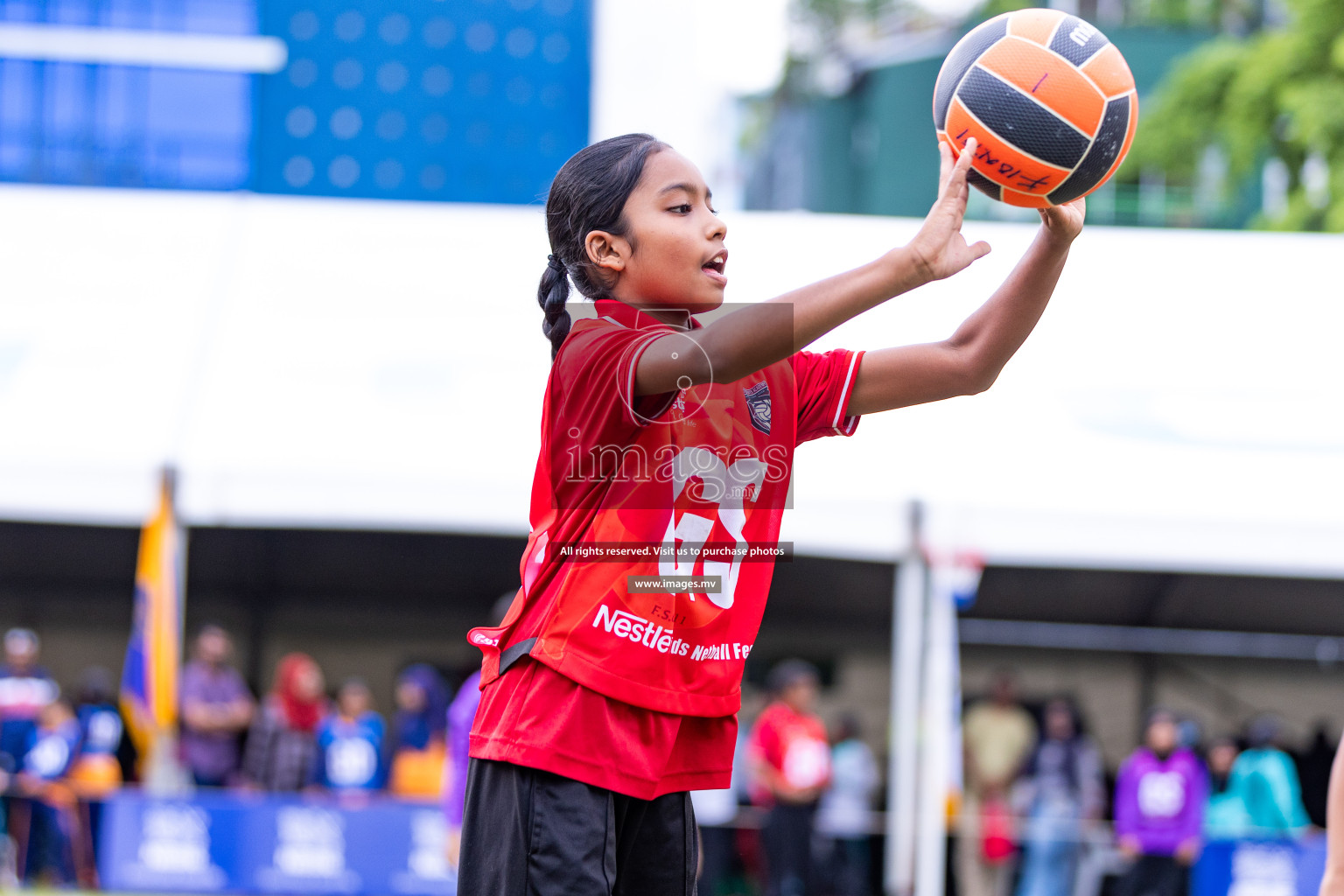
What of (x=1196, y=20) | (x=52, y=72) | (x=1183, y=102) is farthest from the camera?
(x=1196, y=20)

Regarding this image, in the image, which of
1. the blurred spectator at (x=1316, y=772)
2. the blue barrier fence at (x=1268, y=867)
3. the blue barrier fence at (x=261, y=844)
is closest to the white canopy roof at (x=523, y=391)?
the blue barrier fence at (x=1268, y=867)

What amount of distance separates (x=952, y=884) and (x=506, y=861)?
847 centimetres

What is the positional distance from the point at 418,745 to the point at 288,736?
0.81 metres

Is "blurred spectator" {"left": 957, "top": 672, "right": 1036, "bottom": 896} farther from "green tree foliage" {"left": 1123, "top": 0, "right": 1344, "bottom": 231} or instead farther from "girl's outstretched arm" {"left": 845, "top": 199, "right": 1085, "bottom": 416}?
"green tree foliage" {"left": 1123, "top": 0, "right": 1344, "bottom": 231}

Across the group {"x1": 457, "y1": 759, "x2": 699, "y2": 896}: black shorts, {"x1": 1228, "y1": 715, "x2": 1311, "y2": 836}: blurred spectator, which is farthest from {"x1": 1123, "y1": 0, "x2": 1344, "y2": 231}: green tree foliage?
{"x1": 457, "y1": 759, "x2": 699, "y2": 896}: black shorts

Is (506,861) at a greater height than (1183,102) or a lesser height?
lesser

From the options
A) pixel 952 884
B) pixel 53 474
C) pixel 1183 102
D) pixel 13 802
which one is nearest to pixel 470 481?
pixel 53 474

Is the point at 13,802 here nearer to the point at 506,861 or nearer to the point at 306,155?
the point at 306,155

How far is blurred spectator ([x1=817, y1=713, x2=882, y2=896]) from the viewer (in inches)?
351

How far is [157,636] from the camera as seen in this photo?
286 inches

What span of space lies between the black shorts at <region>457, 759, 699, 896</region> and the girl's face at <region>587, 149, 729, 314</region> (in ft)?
2.36

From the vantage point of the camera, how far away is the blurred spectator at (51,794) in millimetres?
8336

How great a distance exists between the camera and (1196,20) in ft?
68.5

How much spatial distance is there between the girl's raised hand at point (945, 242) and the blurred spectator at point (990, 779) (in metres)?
7.92
